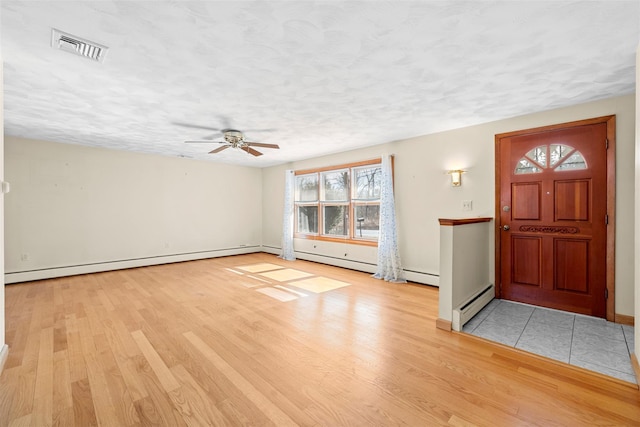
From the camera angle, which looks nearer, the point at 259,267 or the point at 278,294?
the point at 278,294

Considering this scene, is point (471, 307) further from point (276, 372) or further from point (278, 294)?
point (278, 294)

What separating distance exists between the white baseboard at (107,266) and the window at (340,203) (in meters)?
2.17

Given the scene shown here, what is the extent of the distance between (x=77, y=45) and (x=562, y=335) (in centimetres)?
480

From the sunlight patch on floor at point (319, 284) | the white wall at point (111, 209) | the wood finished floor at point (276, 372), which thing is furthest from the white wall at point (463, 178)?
the white wall at point (111, 209)

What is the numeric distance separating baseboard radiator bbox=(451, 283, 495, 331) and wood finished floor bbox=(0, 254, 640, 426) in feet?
0.44

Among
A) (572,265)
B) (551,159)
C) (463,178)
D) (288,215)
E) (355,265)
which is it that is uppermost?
(551,159)

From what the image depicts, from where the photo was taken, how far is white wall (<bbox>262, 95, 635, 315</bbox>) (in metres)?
2.93

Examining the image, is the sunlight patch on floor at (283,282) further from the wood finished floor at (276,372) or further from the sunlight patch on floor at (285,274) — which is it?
the wood finished floor at (276,372)

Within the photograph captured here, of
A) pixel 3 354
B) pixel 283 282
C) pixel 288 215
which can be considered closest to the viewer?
pixel 3 354

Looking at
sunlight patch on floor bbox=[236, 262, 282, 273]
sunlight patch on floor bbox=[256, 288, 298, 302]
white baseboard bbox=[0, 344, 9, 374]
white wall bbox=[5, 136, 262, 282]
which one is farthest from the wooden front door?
white wall bbox=[5, 136, 262, 282]

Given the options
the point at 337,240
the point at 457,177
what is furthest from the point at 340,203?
the point at 457,177

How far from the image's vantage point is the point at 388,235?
186 inches

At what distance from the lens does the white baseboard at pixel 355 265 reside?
4434mm

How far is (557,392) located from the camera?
6.08 ft
